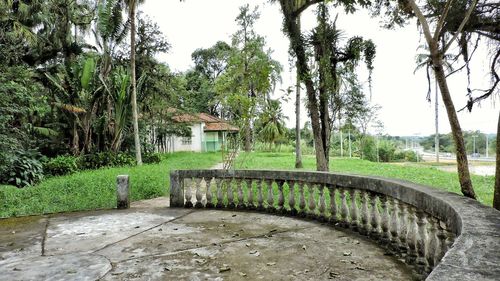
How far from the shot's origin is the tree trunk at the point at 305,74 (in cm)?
657

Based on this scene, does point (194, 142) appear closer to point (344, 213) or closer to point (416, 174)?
point (416, 174)

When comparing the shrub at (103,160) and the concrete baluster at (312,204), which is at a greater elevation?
the shrub at (103,160)

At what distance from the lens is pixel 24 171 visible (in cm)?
1150

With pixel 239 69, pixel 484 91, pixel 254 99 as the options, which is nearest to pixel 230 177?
pixel 254 99

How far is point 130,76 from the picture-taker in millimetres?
15484

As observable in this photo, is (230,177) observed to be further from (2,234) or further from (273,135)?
(273,135)

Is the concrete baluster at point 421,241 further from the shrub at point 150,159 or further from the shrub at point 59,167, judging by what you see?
the shrub at point 150,159

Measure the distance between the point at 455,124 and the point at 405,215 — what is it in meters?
1.06

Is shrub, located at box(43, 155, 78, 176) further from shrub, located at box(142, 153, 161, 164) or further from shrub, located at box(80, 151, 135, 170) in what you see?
shrub, located at box(142, 153, 161, 164)

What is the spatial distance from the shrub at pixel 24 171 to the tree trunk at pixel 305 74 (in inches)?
354

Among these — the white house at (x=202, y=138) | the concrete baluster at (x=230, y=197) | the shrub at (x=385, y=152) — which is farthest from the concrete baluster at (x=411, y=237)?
the shrub at (x=385, y=152)

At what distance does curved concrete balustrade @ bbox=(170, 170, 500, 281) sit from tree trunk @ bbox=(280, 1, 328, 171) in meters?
1.53

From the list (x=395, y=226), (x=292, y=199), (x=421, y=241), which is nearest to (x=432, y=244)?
(x=421, y=241)

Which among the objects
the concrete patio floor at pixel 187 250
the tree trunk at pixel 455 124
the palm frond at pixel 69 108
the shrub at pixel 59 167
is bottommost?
the concrete patio floor at pixel 187 250
